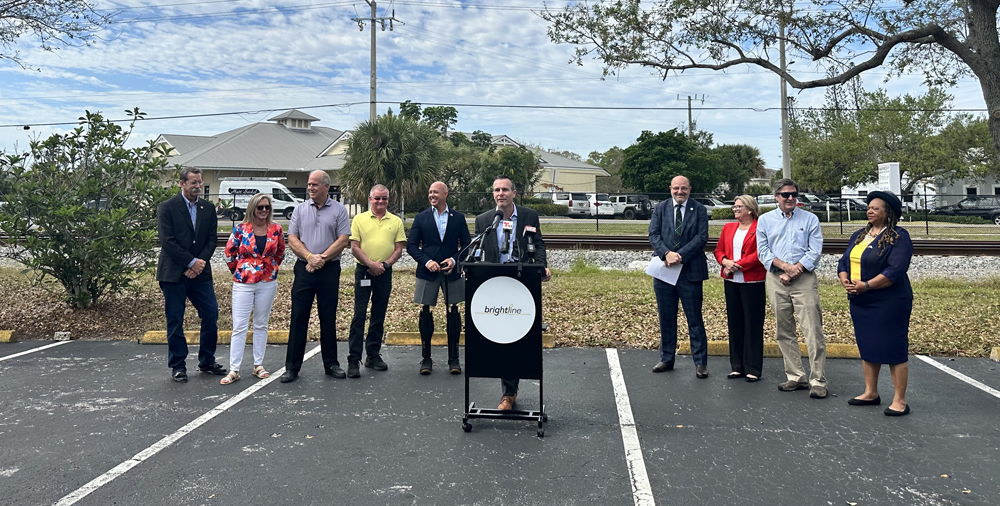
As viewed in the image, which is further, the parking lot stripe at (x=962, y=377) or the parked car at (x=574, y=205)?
the parked car at (x=574, y=205)

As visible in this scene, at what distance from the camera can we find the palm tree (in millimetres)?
25047

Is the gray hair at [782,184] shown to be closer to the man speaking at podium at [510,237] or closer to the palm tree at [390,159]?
the man speaking at podium at [510,237]

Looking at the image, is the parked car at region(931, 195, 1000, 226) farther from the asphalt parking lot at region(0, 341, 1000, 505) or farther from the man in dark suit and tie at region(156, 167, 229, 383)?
the man in dark suit and tie at region(156, 167, 229, 383)

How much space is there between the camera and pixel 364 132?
1000 inches

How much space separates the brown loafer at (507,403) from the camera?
5.45 m

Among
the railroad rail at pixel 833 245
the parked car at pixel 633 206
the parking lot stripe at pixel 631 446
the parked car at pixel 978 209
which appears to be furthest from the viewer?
the parked car at pixel 633 206

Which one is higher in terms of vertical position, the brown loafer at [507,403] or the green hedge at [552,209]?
the green hedge at [552,209]

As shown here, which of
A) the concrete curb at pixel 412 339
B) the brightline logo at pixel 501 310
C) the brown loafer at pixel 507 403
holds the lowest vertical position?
the brown loafer at pixel 507 403

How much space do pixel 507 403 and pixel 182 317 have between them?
3436 millimetres

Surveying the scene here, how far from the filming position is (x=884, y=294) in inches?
216

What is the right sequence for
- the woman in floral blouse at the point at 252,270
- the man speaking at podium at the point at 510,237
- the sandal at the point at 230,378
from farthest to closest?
the woman in floral blouse at the point at 252,270
the sandal at the point at 230,378
the man speaking at podium at the point at 510,237

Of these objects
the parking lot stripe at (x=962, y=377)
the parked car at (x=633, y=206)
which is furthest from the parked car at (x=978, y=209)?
the parking lot stripe at (x=962, y=377)

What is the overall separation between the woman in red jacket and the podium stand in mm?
2405

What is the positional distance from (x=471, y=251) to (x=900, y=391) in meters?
3.59
